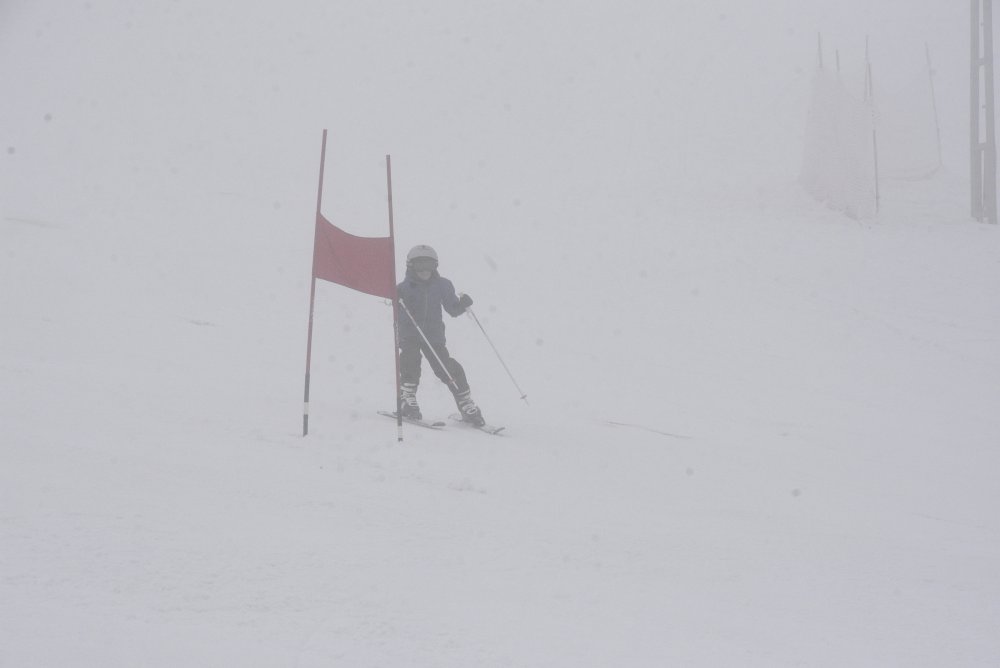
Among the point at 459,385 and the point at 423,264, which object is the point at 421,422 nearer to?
the point at 459,385

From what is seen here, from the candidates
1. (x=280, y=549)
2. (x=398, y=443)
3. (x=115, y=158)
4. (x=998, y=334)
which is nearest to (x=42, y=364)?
(x=398, y=443)

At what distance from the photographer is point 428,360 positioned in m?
7.85

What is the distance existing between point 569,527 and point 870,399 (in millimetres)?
8685

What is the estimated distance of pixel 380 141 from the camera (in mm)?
33188

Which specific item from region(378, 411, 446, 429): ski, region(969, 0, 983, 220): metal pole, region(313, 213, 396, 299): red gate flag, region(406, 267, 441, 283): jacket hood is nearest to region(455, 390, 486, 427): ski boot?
region(378, 411, 446, 429): ski

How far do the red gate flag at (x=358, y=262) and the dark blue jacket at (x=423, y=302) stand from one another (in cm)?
127

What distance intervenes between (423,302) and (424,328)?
0.81 ft

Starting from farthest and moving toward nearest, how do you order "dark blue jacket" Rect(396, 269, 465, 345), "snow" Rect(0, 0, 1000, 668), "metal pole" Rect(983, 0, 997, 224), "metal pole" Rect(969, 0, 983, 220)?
"metal pole" Rect(969, 0, 983, 220) → "metal pole" Rect(983, 0, 997, 224) → "dark blue jacket" Rect(396, 269, 465, 345) → "snow" Rect(0, 0, 1000, 668)

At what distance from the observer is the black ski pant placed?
7891mm

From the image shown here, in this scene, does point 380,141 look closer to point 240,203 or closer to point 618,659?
point 240,203

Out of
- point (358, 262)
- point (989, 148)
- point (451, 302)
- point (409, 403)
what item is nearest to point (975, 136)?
point (989, 148)

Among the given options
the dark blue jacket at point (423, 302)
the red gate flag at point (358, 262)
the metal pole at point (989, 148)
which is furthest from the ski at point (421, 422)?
the metal pole at point (989, 148)

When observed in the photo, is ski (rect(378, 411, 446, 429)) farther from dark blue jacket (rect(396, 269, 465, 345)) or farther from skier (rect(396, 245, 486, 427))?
dark blue jacket (rect(396, 269, 465, 345))

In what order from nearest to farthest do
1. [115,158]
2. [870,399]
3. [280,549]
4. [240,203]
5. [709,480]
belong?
[280,549], [709,480], [870,399], [240,203], [115,158]
